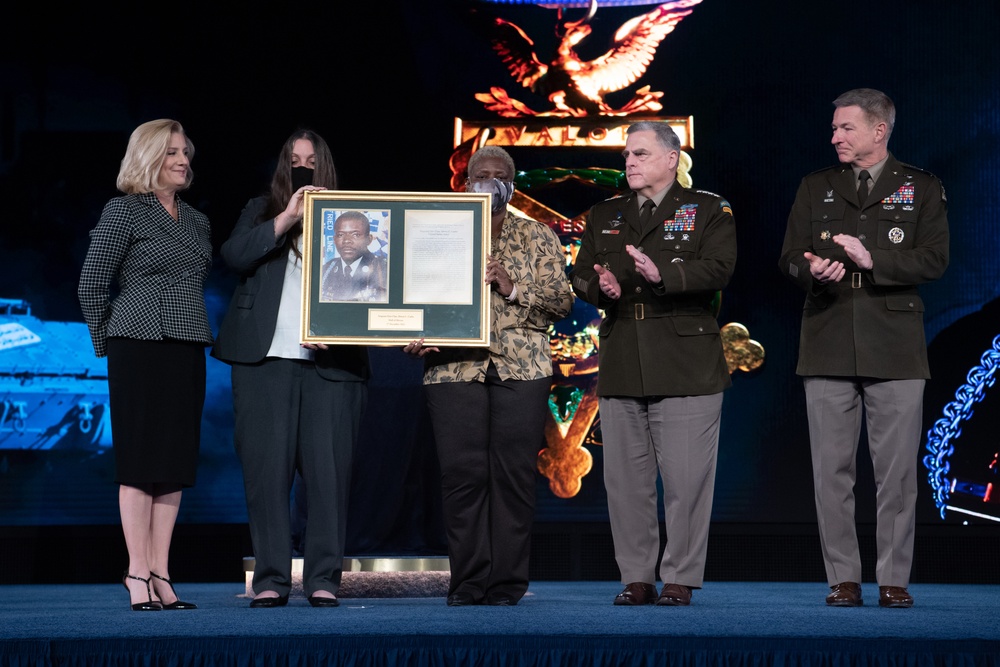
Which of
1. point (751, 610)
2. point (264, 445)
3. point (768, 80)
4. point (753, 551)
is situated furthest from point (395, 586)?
point (768, 80)

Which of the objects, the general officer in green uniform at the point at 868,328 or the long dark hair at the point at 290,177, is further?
the long dark hair at the point at 290,177

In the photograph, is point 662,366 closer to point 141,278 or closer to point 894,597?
point 894,597

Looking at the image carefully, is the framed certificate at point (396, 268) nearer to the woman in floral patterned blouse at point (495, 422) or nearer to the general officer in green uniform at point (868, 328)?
the woman in floral patterned blouse at point (495, 422)

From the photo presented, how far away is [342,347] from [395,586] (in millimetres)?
1010

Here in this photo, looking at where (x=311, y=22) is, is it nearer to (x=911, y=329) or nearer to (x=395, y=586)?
(x=395, y=586)

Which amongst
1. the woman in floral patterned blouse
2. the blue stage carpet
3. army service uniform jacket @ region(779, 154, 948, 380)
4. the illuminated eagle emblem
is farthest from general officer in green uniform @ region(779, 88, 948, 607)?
the illuminated eagle emblem

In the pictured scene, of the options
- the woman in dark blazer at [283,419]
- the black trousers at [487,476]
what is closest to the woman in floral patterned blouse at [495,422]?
the black trousers at [487,476]

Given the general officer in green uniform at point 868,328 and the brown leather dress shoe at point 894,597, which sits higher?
the general officer in green uniform at point 868,328

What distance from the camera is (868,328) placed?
345cm

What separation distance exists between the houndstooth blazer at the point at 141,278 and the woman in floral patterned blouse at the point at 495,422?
0.68 meters

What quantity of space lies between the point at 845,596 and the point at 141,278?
225 centimetres

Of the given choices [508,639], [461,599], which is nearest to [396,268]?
[461,599]

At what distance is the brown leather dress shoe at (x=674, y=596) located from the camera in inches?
134

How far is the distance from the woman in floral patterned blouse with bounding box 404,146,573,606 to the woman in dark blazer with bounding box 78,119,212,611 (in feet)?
2.25
